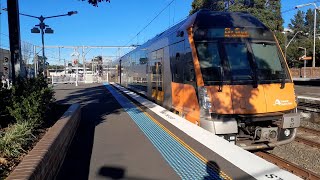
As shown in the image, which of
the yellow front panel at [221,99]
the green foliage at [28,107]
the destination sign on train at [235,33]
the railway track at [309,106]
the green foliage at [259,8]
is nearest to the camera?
the green foliage at [28,107]

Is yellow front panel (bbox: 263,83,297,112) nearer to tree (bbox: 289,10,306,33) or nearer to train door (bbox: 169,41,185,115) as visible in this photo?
train door (bbox: 169,41,185,115)

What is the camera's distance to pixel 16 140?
5.61 metres

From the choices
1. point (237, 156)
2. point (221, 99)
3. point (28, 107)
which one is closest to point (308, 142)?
point (221, 99)

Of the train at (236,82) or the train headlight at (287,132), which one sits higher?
the train at (236,82)

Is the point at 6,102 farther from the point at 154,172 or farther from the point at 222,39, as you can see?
the point at 222,39

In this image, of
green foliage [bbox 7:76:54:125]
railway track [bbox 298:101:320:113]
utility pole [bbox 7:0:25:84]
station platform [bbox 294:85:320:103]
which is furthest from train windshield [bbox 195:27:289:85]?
station platform [bbox 294:85:320:103]

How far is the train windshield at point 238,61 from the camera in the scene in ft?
28.8

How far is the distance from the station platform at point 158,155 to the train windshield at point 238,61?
1389 mm

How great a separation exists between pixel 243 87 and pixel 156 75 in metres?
6.29

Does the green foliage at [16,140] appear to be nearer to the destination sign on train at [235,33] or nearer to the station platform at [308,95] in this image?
the destination sign on train at [235,33]

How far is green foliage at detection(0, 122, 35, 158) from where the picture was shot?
521 centimetres

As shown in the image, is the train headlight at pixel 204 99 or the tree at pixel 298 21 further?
the tree at pixel 298 21

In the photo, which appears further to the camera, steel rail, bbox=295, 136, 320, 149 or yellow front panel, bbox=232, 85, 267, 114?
steel rail, bbox=295, 136, 320, 149

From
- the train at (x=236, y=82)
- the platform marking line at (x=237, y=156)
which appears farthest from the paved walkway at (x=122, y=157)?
the train at (x=236, y=82)
